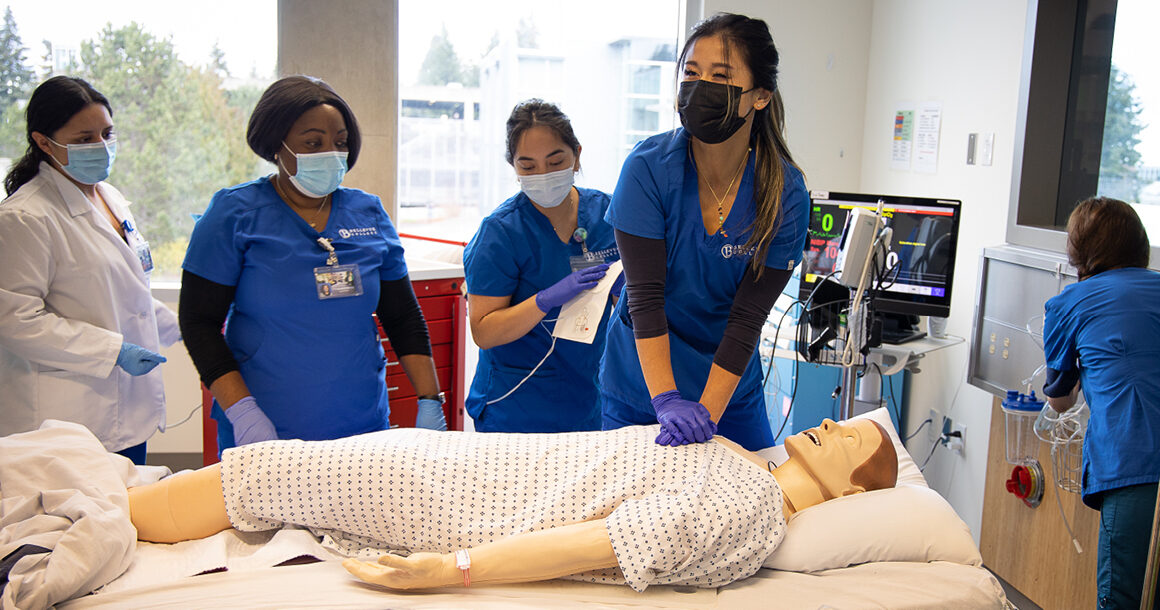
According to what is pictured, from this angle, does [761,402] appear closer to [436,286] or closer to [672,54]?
[436,286]

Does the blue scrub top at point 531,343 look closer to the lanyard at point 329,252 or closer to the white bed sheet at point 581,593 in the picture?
the lanyard at point 329,252

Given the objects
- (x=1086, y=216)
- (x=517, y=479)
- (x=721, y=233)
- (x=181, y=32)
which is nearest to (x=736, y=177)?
(x=721, y=233)

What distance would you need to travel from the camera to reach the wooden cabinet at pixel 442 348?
9.92ft

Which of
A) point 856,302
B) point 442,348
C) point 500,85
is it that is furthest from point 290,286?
point 500,85

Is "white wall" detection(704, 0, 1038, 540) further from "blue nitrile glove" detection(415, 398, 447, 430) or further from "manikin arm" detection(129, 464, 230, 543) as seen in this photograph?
"manikin arm" detection(129, 464, 230, 543)

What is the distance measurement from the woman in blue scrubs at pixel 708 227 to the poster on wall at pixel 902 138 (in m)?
2.06

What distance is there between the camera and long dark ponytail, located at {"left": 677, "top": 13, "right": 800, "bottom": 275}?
1.53 meters

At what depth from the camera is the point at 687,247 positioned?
166 centimetres

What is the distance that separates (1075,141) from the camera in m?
2.70

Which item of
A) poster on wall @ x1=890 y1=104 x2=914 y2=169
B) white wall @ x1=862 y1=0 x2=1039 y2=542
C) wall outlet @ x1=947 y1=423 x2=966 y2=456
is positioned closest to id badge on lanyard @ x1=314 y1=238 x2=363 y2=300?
white wall @ x1=862 y1=0 x2=1039 y2=542

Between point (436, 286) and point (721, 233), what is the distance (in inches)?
65.0

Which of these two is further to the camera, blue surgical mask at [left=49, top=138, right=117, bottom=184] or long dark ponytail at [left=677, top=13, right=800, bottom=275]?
blue surgical mask at [left=49, top=138, right=117, bottom=184]

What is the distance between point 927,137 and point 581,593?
8.50ft

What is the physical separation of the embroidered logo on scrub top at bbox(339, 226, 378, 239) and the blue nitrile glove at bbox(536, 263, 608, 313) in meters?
0.42
